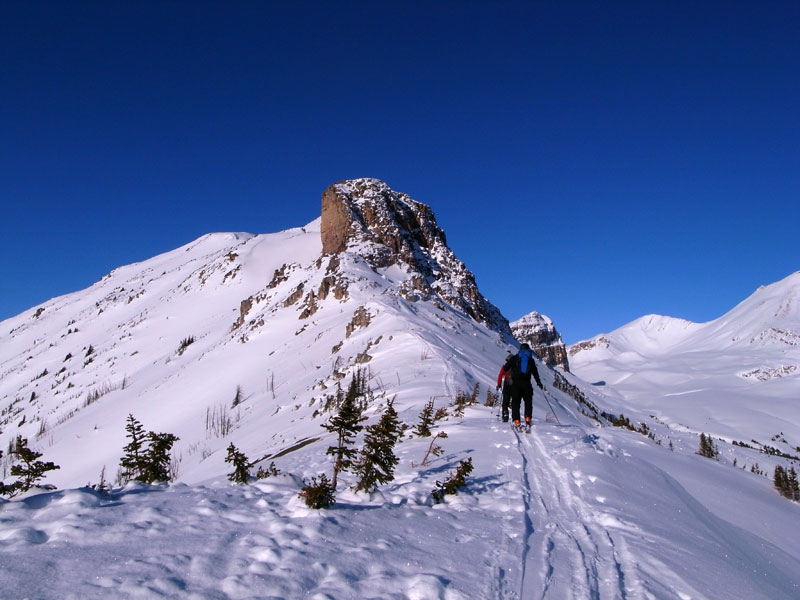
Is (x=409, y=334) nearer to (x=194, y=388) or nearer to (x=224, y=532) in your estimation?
(x=194, y=388)

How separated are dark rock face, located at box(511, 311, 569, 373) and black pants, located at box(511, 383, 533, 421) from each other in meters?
88.2

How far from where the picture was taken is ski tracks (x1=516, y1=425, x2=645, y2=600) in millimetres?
3570

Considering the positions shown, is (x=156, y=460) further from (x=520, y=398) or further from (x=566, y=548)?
(x=520, y=398)

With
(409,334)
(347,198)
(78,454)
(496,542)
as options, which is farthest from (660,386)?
(496,542)

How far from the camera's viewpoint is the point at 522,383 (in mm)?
10438

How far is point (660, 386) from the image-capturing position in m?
80.7

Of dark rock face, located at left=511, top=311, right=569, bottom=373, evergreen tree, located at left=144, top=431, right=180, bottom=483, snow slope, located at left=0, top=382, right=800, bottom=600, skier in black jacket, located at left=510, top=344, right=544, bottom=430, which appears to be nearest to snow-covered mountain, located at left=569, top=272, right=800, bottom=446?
dark rock face, located at left=511, top=311, right=569, bottom=373

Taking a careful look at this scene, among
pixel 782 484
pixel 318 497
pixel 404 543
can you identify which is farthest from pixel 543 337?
pixel 404 543

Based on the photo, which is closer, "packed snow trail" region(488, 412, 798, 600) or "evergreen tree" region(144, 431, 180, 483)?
"packed snow trail" region(488, 412, 798, 600)

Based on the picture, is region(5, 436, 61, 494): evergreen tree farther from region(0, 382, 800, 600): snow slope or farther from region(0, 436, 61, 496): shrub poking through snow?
region(0, 382, 800, 600): snow slope

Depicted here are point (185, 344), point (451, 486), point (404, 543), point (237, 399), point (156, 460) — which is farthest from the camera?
point (185, 344)

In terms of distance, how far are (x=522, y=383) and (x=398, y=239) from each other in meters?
34.5

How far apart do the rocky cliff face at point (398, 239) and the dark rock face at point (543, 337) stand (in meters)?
53.6

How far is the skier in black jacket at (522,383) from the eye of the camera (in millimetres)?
9984
